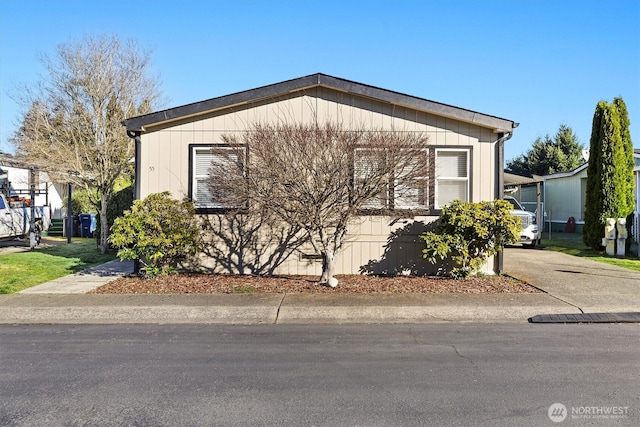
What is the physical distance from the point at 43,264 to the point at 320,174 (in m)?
8.37

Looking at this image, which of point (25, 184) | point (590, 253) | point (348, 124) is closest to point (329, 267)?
point (348, 124)

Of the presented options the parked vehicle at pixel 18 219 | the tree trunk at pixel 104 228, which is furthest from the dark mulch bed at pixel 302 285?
the parked vehicle at pixel 18 219

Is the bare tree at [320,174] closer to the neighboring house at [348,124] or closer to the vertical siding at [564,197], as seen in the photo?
the neighboring house at [348,124]

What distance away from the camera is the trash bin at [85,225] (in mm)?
20719

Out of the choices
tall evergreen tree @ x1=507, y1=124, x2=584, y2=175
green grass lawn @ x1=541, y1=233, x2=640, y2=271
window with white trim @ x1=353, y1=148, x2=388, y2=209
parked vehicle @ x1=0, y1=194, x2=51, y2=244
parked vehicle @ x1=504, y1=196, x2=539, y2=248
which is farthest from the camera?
tall evergreen tree @ x1=507, y1=124, x2=584, y2=175

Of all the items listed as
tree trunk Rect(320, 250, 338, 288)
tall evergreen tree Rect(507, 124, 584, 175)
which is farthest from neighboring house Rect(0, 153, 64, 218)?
tall evergreen tree Rect(507, 124, 584, 175)

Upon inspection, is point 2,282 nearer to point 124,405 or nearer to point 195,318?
point 195,318

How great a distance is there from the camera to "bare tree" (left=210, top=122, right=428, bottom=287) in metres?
7.96

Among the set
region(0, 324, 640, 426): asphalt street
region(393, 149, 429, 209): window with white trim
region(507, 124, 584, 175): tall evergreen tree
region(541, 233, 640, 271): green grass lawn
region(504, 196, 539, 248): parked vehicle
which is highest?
region(507, 124, 584, 175): tall evergreen tree

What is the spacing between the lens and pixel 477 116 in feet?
31.6

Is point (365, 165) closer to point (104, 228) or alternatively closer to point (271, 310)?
point (271, 310)

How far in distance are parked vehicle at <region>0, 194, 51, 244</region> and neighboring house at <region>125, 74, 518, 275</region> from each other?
9.02 meters

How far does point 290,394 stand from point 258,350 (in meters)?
1.39

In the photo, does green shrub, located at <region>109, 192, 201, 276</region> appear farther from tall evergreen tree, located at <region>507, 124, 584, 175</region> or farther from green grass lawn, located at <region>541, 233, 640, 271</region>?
tall evergreen tree, located at <region>507, 124, 584, 175</region>
